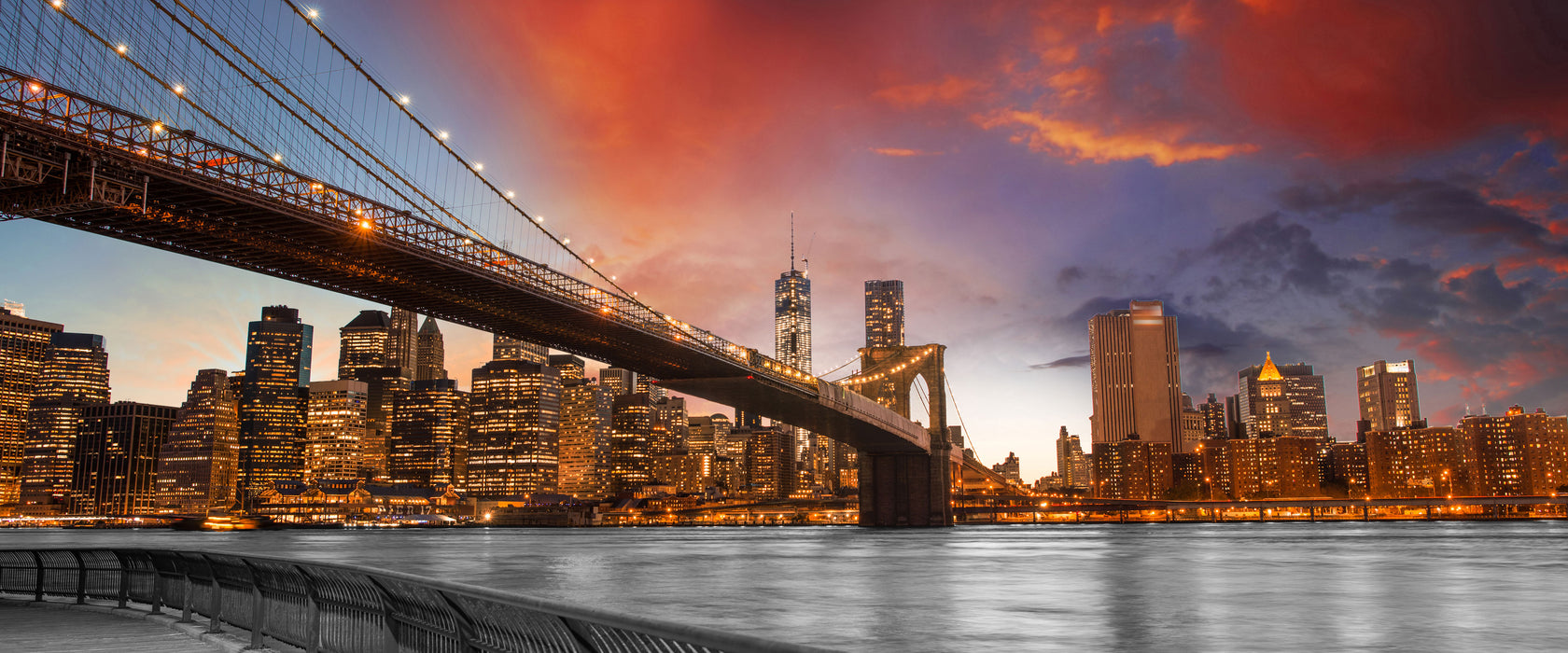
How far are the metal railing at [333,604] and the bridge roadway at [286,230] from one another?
647 inches

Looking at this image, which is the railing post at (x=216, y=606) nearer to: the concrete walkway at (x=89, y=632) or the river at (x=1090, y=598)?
the concrete walkway at (x=89, y=632)

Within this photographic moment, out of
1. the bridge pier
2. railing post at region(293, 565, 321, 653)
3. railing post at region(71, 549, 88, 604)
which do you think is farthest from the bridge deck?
the bridge pier

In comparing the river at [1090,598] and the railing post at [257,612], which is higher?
the railing post at [257,612]

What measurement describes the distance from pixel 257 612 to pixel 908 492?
271ft

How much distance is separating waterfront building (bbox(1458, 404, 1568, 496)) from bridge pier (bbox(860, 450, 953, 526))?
14944 cm

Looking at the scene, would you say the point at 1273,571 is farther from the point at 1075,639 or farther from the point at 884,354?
the point at 884,354

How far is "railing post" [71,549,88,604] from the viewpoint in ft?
46.4

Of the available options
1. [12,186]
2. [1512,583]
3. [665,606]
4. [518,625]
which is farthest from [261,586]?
[1512,583]

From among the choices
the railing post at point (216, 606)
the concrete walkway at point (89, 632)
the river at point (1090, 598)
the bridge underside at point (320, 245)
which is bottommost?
the river at point (1090, 598)

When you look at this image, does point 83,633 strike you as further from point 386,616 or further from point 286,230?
point 286,230

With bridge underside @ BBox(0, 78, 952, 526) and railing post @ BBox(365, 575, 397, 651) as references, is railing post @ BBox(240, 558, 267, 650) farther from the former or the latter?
bridge underside @ BBox(0, 78, 952, 526)

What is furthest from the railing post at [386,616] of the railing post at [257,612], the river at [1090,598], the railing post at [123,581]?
the railing post at [123,581]

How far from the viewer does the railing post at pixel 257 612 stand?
1055 centimetres

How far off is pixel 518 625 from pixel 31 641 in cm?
745
